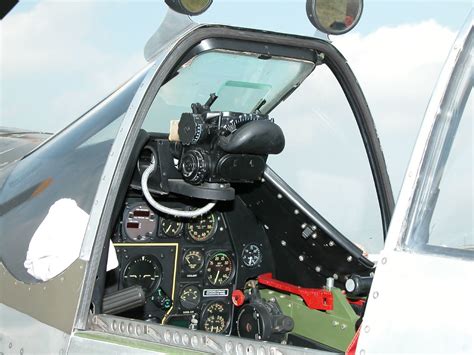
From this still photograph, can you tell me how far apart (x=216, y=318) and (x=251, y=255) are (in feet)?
1.13

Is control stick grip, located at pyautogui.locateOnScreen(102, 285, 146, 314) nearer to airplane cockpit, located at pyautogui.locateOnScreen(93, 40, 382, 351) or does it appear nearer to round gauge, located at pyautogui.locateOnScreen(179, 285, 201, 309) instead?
airplane cockpit, located at pyautogui.locateOnScreen(93, 40, 382, 351)

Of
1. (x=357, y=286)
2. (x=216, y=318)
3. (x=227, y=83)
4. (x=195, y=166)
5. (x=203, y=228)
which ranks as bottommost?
(x=216, y=318)

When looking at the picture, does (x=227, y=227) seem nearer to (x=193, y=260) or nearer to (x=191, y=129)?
(x=193, y=260)

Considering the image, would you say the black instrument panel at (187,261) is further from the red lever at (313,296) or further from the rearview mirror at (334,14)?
the rearview mirror at (334,14)

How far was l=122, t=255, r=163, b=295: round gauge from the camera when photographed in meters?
2.96

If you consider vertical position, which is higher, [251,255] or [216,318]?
[251,255]

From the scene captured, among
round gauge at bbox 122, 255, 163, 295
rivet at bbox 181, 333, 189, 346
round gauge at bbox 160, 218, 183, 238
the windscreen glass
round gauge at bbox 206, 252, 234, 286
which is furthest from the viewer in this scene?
round gauge at bbox 206, 252, 234, 286

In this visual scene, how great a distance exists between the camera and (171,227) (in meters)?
3.11

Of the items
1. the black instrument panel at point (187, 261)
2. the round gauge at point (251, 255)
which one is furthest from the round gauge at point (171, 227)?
the round gauge at point (251, 255)

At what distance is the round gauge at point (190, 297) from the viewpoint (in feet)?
10.2

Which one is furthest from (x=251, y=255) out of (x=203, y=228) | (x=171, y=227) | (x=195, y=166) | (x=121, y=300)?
(x=121, y=300)

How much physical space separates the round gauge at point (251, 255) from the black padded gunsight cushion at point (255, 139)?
0.97 m

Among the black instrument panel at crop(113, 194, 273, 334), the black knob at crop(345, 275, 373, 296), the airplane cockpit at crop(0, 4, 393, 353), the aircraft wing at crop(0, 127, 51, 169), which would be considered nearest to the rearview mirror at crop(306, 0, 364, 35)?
the airplane cockpit at crop(0, 4, 393, 353)

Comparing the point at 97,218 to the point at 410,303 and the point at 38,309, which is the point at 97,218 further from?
the point at 410,303
